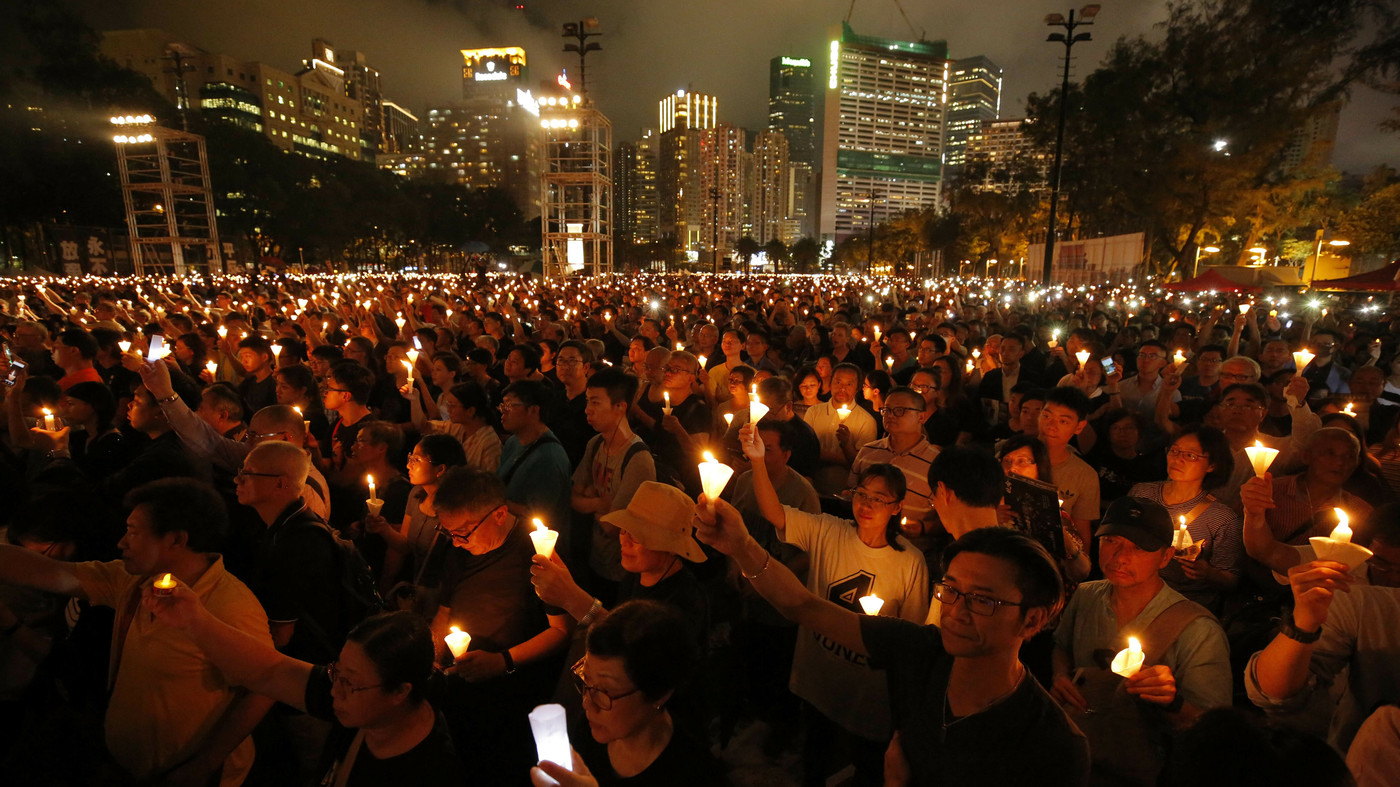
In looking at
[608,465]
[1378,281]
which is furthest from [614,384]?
[1378,281]

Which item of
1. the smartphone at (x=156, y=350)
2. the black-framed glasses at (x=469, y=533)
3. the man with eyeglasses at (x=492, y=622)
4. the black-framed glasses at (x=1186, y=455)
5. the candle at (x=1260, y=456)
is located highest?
the smartphone at (x=156, y=350)

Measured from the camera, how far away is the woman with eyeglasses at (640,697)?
1.97 metres

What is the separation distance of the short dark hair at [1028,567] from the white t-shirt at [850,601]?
1.16 metres

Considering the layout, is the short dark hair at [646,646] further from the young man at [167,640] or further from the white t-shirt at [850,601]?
the young man at [167,640]

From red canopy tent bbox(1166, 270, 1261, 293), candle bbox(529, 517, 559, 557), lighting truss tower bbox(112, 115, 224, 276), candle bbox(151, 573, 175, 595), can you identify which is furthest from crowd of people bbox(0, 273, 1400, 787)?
lighting truss tower bbox(112, 115, 224, 276)

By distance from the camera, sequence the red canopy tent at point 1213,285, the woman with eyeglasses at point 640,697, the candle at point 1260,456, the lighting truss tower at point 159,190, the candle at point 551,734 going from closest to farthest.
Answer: the candle at point 551,734, the woman with eyeglasses at point 640,697, the candle at point 1260,456, the red canopy tent at point 1213,285, the lighting truss tower at point 159,190

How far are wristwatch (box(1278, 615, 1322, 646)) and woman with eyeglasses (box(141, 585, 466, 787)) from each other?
8.67 feet

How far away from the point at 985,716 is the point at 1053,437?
9.42 ft

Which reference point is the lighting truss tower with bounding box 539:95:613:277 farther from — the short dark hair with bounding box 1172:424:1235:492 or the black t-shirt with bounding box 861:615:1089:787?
the black t-shirt with bounding box 861:615:1089:787

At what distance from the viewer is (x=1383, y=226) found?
2966cm

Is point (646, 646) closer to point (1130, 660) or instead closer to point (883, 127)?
point (1130, 660)

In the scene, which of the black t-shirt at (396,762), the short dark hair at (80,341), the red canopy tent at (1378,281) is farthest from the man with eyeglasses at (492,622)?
the red canopy tent at (1378,281)

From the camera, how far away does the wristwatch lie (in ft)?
7.16

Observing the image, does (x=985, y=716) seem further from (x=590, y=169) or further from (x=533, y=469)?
(x=590, y=169)
